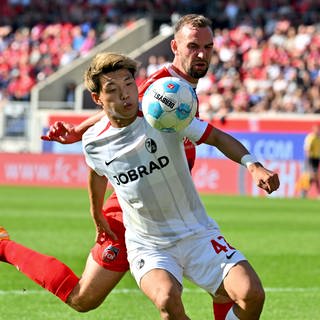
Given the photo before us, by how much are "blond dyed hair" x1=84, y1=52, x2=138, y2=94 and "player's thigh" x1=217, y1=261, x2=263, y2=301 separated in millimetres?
1407

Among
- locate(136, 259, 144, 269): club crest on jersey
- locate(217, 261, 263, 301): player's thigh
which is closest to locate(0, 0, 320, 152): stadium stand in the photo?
locate(136, 259, 144, 269): club crest on jersey

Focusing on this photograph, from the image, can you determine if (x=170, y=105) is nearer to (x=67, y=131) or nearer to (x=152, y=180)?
(x=152, y=180)

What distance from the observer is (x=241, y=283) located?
645 cm

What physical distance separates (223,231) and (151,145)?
11.2m

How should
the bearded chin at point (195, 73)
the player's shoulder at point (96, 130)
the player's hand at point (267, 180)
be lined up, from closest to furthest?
the player's hand at point (267, 180) < the player's shoulder at point (96, 130) < the bearded chin at point (195, 73)

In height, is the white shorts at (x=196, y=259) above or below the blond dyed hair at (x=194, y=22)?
below

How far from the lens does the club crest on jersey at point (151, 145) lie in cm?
666

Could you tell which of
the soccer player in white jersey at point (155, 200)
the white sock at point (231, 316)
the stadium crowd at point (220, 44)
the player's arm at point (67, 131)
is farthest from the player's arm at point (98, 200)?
the stadium crowd at point (220, 44)

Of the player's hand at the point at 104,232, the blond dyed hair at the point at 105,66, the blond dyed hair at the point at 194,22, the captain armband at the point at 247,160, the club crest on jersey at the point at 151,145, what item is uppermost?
the blond dyed hair at the point at 194,22

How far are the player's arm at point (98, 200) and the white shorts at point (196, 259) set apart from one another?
755 millimetres

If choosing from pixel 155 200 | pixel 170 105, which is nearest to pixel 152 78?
pixel 155 200

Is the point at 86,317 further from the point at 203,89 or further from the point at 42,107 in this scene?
the point at 42,107

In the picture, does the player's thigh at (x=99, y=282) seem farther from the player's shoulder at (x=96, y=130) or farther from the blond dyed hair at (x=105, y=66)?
the blond dyed hair at (x=105, y=66)

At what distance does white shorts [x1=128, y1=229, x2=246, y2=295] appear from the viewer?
6633 millimetres
